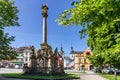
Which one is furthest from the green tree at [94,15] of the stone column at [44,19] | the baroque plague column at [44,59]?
the stone column at [44,19]

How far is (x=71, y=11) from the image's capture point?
853 centimetres

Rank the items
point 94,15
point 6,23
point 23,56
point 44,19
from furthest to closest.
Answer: point 23,56, point 44,19, point 6,23, point 94,15

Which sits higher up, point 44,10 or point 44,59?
point 44,10

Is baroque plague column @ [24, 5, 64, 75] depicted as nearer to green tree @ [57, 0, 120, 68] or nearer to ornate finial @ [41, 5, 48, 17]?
ornate finial @ [41, 5, 48, 17]

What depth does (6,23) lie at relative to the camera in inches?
1358

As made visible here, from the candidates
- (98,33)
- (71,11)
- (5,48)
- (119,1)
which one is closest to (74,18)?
(71,11)

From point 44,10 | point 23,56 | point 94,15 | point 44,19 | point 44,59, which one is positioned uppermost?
point 44,10

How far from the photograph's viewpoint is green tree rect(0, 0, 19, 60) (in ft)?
110

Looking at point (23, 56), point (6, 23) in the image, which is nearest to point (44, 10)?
point (6, 23)

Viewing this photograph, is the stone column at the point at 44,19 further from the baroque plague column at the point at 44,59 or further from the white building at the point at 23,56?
the white building at the point at 23,56

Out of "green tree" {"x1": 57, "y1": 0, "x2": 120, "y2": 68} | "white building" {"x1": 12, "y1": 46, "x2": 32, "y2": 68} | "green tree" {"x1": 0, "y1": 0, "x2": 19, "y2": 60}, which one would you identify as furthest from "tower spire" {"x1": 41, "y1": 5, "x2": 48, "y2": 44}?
"white building" {"x1": 12, "y1": 46, "x2": 32, "y2": 68}

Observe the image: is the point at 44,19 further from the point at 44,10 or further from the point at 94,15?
the point at 94,15

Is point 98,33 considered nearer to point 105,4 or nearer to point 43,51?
point 105,4

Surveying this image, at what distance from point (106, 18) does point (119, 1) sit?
2.98 feet
